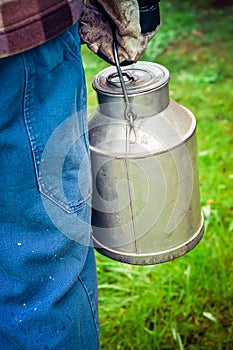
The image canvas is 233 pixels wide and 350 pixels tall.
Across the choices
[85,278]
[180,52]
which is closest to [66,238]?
[85,278]

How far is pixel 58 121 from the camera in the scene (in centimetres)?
155

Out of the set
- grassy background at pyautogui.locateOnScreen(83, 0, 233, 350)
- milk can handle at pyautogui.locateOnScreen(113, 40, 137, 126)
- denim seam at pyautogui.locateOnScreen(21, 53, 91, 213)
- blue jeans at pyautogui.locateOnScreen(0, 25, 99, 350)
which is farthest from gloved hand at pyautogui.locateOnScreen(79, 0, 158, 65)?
grassy background at pyautogui.locateOnScreen(83, 0, 233, 350)

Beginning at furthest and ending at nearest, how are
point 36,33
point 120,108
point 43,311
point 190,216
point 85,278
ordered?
point 190,216 < point 120,108 < point 85,278 < point 43,311 < point 36,33

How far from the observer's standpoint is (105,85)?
1932 mm

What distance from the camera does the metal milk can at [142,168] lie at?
186 centimetres

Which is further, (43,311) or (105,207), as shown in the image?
(105,207)

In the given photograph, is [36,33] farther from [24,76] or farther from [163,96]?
[163,96]

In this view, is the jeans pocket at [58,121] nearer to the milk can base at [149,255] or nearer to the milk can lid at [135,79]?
the milk can lid at [135,79]

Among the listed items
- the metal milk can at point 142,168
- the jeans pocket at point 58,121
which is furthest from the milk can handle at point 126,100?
the jeans pocket at point 58,121

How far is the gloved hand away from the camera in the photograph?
5.62ft

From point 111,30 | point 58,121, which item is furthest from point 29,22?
point 111,30

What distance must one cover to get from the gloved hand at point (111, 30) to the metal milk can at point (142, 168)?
9cm

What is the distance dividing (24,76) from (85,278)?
61 cm

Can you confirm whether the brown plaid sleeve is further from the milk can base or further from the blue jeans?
the milk can base
